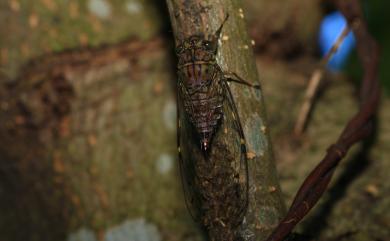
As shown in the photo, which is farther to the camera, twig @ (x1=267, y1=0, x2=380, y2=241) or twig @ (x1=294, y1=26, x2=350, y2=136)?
twig @ (x1=294, y1=26, x2=350, y2=136)

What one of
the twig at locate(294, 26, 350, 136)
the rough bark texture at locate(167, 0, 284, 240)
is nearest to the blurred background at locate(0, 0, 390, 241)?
the twig at locate(294, 26, 350, 136)

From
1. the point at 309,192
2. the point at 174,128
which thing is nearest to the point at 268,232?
the point at 309,192

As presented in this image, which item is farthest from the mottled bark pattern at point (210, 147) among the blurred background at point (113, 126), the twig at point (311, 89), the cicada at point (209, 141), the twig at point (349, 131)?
the twig at point (311, 89)

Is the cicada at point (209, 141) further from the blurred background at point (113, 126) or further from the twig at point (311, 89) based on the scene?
the twig at point (311, 89)

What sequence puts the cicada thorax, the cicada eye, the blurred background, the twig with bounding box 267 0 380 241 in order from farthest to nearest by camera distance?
1. the blurred background
2. the cicada thorax
3. the cicada eye
4. the twig with bounding box 267 0 380 241

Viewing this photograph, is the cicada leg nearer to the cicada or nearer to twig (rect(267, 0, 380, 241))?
the cicada

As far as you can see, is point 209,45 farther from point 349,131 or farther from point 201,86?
point 349,131

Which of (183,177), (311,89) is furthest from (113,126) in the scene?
(311,89)
